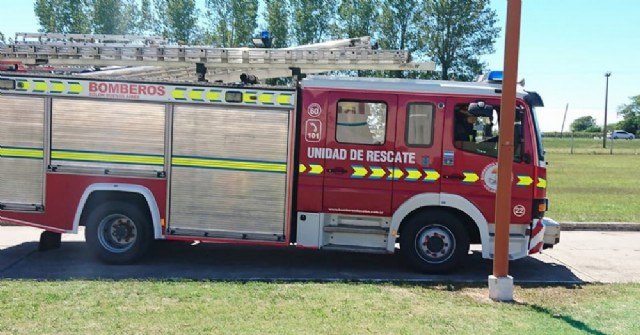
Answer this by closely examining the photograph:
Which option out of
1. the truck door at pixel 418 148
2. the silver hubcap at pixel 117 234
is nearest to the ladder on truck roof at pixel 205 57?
the truck door at pixel 418 148

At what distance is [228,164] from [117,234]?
1842mm

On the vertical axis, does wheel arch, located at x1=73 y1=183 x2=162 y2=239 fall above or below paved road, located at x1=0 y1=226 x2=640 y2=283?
above

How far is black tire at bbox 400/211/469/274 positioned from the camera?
329 inches

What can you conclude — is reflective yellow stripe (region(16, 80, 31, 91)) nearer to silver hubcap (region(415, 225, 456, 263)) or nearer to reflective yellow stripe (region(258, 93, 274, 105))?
reflective yellow stripe (region(258, 93, 274, 105))

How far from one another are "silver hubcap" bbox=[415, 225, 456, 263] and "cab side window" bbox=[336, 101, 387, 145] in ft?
4.50

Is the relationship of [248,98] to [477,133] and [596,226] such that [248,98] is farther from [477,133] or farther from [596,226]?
[596,226]

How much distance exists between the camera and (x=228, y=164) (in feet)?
27.6

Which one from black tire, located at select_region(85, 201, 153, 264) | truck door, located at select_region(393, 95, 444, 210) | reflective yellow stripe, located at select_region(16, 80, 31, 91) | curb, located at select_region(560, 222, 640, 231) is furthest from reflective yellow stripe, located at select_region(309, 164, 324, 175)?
curb, located at select_region(560, 222, 640, 231)

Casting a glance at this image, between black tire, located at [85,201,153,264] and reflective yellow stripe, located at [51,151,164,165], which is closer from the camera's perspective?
reflective yellow stripe, located at [51,151,164,165]

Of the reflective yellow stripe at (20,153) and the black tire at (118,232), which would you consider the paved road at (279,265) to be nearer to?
the black tire at (118,232)

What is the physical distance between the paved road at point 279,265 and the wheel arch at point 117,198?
2.03 ft

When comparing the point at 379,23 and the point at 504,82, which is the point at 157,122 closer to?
the point at 504,82

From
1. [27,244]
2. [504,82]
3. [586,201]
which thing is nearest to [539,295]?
[504,82]

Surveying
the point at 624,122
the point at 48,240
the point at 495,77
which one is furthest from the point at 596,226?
the point at 624,122
